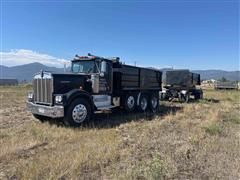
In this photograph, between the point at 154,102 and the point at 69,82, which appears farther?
the point at 154,102

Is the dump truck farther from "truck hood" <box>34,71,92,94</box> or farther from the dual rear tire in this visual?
"truck hood" <box>34,71,92,94</box>

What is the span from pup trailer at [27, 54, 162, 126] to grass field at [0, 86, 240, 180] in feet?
2.10

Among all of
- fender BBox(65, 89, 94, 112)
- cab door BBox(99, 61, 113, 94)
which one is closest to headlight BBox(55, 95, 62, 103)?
fender BBox(65, 89, 94, 112)

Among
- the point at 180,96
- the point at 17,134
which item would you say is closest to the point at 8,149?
the point at 17,134

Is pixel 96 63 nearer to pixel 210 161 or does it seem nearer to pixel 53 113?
pixel 53 113

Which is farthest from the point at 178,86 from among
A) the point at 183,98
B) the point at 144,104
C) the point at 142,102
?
the point at 142,102

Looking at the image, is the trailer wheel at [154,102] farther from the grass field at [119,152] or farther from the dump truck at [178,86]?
the dump truck at [178,86]

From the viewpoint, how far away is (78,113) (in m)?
7.12

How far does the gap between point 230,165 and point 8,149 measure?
483 centimetres

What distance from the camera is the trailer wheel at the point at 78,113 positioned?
6.86m

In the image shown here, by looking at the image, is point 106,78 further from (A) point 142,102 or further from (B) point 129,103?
(A) point 142,102

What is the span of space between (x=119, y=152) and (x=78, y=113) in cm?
281

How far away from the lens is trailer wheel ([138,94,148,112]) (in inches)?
→ 431

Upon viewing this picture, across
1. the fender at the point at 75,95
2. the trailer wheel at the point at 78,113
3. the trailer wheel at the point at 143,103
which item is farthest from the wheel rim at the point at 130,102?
the trailer wheel at the point at 78,113
